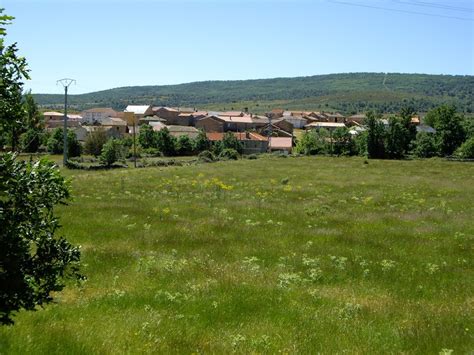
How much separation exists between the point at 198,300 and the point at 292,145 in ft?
427

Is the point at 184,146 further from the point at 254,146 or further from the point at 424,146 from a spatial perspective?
the point at 424,146

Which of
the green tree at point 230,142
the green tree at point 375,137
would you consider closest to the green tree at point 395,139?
the green tree at point 375,137

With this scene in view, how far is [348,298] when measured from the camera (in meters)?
11.9

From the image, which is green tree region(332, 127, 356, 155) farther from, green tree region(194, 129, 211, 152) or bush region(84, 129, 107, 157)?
bush region(84, 129, 107, 157)

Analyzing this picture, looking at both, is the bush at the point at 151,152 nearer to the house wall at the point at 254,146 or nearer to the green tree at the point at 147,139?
the green tree at the point at 147,139

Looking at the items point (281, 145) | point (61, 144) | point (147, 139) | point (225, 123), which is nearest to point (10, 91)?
point (61, 144)

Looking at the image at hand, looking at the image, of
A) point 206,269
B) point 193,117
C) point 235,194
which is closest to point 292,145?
point 193,117

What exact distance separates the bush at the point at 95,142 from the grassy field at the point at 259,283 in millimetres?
73821

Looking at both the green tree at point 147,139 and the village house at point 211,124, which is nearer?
the green tree at point 147,139

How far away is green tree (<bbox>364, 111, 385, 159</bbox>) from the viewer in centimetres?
9388

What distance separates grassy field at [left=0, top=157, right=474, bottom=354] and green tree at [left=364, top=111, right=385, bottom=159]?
225ft

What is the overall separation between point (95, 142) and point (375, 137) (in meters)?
56.6

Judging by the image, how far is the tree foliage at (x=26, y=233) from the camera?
5602mm

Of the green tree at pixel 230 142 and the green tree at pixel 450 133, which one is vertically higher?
the green tree at pixel 450 133
